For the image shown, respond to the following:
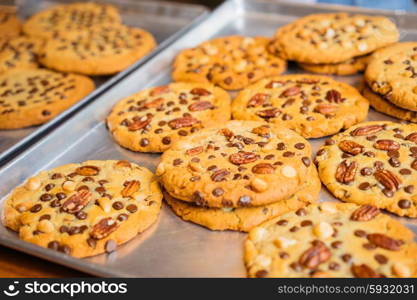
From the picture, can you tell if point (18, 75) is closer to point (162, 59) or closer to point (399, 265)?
point (162, 59)

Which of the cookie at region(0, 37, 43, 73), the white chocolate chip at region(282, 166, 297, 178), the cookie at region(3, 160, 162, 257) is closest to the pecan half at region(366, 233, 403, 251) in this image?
the white chocolate chip at region(282, 166, 297, 178)

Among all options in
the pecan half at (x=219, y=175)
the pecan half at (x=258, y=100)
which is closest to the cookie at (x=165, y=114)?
the pecan half at (x=258, y=100)

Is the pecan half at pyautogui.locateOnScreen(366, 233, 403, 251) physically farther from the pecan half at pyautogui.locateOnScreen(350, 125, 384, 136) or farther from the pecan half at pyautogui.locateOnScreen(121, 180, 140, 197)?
the pecan half at pyautogui.locateOnScreen(121, 180, 140, 197)

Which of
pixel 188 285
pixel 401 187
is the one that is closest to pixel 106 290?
pixel 188 285

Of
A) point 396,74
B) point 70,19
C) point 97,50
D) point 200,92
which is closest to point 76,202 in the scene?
point 200,92

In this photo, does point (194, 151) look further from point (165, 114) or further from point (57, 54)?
point (57, 54)

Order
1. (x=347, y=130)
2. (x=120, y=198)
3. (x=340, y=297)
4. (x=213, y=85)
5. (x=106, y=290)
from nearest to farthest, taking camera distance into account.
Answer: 1. (x=340, y=297)
2. (x=106, y=290)
3. (x=120, y=198)
4. (x=347, y=130)
5. (x=213, y=85)
